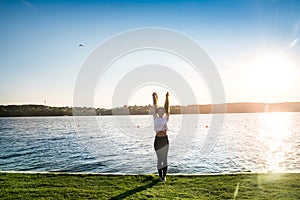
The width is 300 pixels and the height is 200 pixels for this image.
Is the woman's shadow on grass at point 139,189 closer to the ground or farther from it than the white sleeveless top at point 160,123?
closer to the ground

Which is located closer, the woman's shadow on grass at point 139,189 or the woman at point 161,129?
the woman's shadow on grass at point 139,189

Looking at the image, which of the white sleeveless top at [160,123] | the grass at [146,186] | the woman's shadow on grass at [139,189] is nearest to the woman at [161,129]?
the white sleeveless top at [160,123]

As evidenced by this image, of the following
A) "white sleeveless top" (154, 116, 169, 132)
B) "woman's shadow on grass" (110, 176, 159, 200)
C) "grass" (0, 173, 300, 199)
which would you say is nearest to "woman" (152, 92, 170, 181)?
"white sleeveless top" (154, 116, 169, 132)

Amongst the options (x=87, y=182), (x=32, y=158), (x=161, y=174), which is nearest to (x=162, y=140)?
(x=161, y=174)

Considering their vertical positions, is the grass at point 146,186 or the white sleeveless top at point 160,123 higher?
the white sleeveless top at point 160,123

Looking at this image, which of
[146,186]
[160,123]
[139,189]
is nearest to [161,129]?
[160,123]

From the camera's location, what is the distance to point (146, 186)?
8648mm

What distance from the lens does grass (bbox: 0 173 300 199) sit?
786 cm

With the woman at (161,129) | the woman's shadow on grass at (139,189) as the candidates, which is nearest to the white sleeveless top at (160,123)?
the woman at (161,129)

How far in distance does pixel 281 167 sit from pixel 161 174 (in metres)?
16.5

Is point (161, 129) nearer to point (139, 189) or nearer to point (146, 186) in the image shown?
Result: point (146, 186)

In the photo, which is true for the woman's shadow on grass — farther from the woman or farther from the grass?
the woman

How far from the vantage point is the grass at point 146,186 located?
25.8ft

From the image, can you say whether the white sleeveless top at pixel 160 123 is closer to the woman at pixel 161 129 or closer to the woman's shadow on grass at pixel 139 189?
the woman at pixel 161 129
